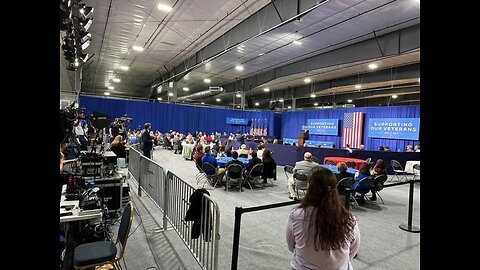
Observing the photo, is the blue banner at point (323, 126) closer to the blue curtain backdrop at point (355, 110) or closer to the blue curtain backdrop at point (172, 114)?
the blue curtain backdrop at point (355, 110)

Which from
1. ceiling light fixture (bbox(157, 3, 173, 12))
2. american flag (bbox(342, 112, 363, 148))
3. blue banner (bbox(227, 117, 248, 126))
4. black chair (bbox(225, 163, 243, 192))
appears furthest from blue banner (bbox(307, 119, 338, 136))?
ceiling light fixture (bbox(157, 3, 173, 12))

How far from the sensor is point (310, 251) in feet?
6.06

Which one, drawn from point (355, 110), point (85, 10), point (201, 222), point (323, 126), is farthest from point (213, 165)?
point (323, 126)

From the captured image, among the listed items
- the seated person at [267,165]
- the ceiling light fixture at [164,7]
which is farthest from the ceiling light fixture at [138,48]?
the seated person at [267,165]

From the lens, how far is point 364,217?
4.96m

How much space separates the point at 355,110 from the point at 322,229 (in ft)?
50.5

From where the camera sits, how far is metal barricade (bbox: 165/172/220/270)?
2.68 metres

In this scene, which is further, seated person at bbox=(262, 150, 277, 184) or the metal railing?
seated person at bbox=(262, 150, 277, 184)

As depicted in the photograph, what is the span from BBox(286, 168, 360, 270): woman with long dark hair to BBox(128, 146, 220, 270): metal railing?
1.00m

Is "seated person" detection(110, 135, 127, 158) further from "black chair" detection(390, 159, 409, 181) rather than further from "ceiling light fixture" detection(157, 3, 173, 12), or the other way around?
"black chair" detection(390, 159, 409, 181)

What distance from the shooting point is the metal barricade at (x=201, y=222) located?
8.79ft
